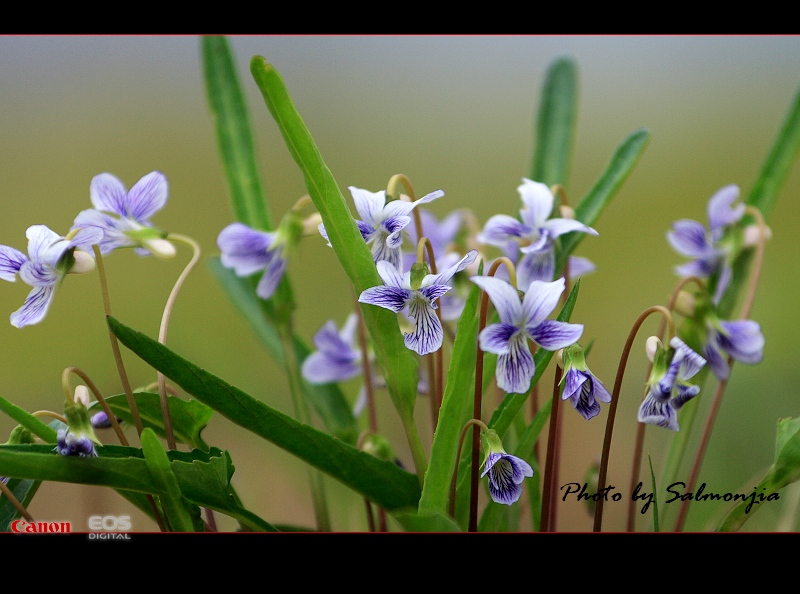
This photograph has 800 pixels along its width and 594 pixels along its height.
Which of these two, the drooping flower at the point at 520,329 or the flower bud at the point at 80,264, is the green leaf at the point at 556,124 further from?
the flower bud at the point at 80,264

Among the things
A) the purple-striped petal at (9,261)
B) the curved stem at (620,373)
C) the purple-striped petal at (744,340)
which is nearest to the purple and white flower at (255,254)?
the purple-striped petal at (9,261)

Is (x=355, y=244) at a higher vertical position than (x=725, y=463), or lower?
higher

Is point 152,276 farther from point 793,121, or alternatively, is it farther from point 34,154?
point 793,121

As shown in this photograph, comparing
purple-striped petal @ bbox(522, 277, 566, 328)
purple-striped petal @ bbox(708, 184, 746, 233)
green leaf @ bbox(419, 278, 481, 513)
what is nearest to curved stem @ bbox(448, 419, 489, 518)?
green leaf @ bbox(419, 278, 481, 513)

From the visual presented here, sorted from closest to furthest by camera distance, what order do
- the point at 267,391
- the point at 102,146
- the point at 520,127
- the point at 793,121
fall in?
Result: the point at 793,121
the point at 102,146
the point at 267,391
the point at 520,127

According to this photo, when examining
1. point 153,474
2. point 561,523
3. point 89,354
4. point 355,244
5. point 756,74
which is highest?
point 756,74

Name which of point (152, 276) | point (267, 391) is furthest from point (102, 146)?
point (267, 391)

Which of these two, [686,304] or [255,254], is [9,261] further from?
[686,304]
